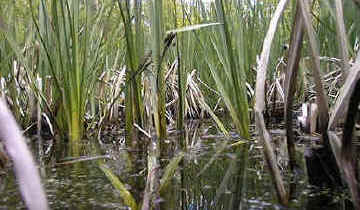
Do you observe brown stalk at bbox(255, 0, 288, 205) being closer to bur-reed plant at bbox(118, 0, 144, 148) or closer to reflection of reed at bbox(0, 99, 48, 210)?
reflection of reed at bbox(0, 99, 48, 210)

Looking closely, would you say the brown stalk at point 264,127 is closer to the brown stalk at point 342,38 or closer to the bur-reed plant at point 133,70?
the brown stalk at point 342,38

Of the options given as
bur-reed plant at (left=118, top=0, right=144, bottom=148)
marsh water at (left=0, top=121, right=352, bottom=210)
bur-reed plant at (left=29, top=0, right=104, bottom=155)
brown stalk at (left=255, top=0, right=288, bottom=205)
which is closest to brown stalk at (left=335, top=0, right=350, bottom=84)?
brown stalk at (left=255, top=0, right=288, bottom=205)

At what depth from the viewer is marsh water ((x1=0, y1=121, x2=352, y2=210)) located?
696 mm

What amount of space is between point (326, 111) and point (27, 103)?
144cm

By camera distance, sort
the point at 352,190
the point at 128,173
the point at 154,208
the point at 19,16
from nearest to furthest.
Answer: the point at 352,190, the point at 154,208, the point at 128,173, the point at 19,16

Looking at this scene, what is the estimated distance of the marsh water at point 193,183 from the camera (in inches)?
27.4

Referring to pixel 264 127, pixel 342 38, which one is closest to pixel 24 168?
pixel 264 127

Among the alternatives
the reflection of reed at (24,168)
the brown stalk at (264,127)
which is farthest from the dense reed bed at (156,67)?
the reflection of reed at (24,168)

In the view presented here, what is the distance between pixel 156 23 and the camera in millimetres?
1266

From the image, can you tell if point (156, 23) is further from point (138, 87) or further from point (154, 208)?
point (154, 208)

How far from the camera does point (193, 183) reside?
85cm

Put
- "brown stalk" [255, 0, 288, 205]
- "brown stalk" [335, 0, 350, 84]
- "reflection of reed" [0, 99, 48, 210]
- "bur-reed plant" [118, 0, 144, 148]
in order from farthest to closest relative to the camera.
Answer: "bur-reed plant" [118, 0, 144, 148] → "brown stalk" [335, 0, 350, 84] → "brown stalk" [255, 0, 288, 205] → "reflection of reed" [0, 99, 48, 210]

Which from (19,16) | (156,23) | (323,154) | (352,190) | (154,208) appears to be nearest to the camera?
(352,190)

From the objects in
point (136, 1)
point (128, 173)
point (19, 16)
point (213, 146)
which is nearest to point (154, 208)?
point (128, 173)
